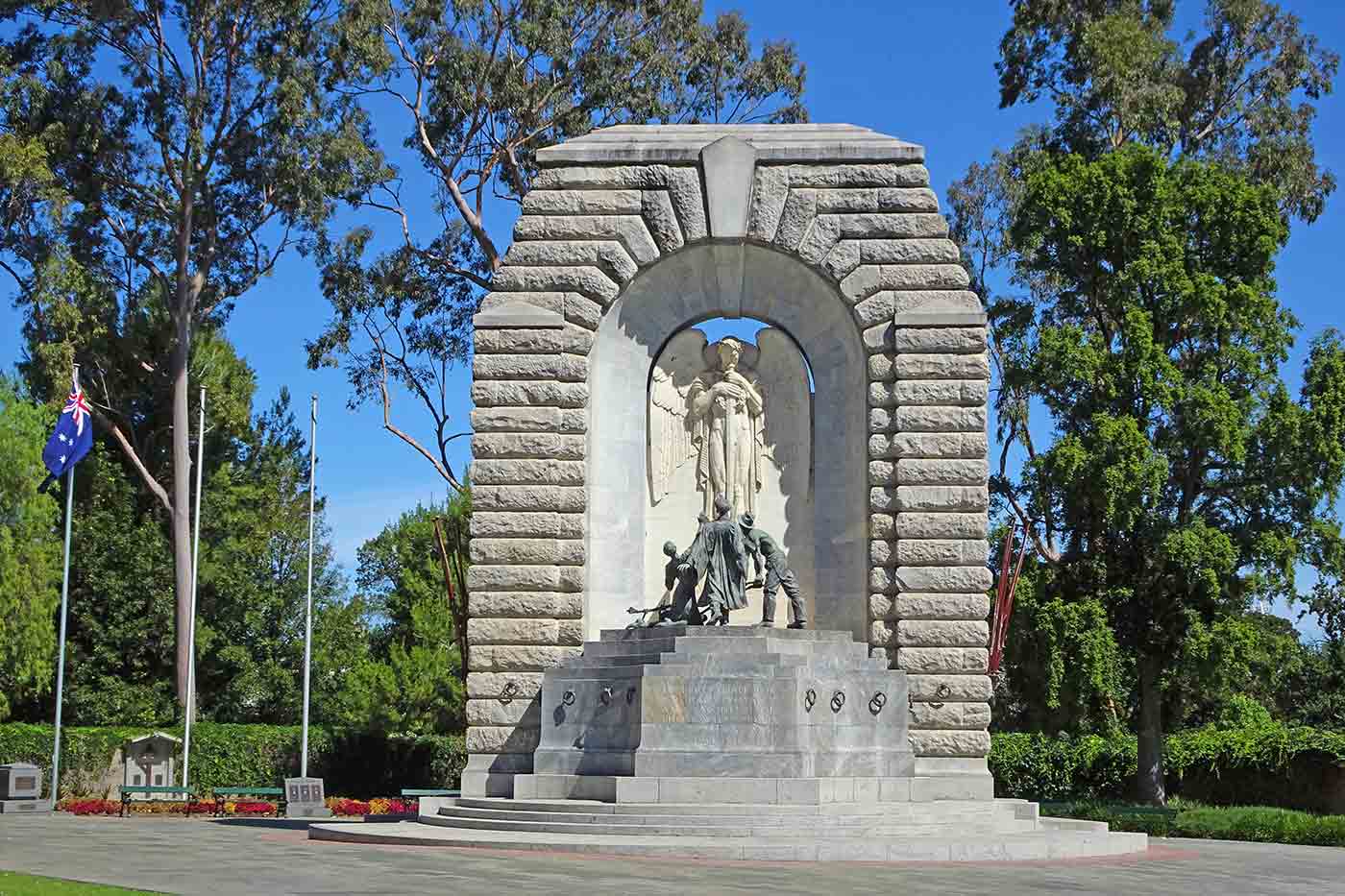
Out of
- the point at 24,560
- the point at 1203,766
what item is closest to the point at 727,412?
the point at 1203,766

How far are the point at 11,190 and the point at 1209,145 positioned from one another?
96.6ft

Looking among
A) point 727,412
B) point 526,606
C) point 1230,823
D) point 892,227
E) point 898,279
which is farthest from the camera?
point 1230,823

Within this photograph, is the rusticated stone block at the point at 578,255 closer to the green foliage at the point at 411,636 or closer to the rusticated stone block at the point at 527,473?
the rusticated stone block at the point at 527,473

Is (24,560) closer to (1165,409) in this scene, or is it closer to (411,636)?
(411,636)

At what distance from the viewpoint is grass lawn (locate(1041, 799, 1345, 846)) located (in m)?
22.1

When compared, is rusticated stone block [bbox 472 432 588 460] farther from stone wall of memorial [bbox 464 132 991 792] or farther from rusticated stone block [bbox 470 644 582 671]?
rusticated stone block [bbox 470 644 582 671]

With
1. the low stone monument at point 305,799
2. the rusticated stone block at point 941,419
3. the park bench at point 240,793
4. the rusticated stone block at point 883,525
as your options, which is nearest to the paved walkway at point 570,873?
the rusticated stone block at point 883,525

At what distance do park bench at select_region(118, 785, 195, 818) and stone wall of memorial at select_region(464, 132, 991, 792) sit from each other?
32.9 feet

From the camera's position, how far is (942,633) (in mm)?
20453

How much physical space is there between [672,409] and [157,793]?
1478cm

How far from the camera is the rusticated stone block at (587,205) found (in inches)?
859

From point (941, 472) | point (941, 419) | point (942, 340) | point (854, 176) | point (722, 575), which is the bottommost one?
point (722, 575)

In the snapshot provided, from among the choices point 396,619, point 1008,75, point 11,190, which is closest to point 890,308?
point 1008,75

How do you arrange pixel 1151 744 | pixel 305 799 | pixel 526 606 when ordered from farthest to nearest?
pixel 1151 744, pixel 305 799, pixel 526 606
